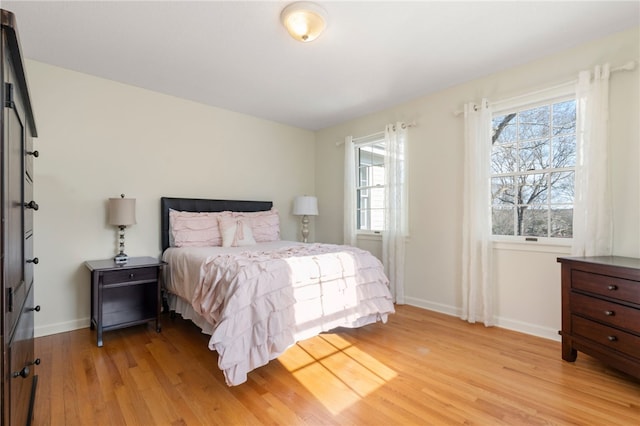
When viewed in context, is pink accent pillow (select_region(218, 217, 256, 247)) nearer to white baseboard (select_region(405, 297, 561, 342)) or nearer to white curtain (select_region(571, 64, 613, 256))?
white baseboard (select_region(405, 297, 561, 342))

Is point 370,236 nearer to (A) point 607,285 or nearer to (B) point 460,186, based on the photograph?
(B) point 460,186

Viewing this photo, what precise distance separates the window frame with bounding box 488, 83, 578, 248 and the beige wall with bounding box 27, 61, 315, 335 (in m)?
3.11

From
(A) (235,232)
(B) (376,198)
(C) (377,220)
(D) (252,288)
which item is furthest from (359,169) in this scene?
(D) (252,288)

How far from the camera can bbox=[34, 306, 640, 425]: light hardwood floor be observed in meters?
1.72

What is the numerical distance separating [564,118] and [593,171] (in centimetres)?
60

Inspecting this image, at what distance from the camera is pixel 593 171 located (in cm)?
247

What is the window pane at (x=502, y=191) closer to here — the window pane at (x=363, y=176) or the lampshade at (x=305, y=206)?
the window pane at (x=363, y=176)

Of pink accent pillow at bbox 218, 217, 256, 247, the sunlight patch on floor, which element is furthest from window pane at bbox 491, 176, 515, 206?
pink accent pillow at bbox 218, 217, 256, 247

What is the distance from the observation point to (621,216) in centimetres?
241

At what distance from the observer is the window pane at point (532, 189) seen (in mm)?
2906

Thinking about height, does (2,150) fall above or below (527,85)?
below

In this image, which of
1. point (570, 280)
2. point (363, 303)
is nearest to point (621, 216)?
point (570, 280)

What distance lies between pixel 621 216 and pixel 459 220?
4.17 feet

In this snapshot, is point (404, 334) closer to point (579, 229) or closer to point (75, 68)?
point (579, 229)
